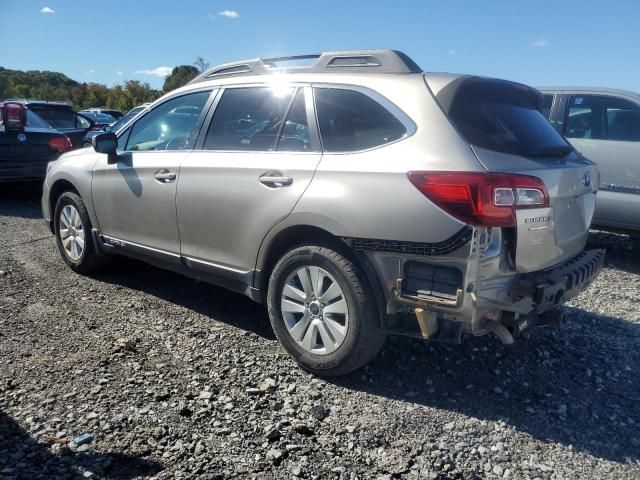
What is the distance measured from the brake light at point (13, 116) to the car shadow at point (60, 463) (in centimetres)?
745

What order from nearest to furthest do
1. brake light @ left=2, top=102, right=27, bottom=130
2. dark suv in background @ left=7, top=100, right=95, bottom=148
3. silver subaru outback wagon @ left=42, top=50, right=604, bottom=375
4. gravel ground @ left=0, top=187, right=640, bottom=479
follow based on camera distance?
gravel ground @ left=0, top=187, right=640, bottom=479
silver subaru outback wagon @ left=42, top=50, right=604, bottom=375
brake light @ left=2, top=102, right=27, bottom=130
dark suv in background @ left=7, top=100, right=95, bottom=148

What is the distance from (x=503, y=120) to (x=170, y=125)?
8.69 feet

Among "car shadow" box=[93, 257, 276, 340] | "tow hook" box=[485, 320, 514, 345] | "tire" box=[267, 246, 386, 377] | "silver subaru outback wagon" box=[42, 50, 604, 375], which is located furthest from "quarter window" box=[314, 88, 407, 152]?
"car shadow" box=[93, 257, 276, 340]

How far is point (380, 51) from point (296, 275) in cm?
150

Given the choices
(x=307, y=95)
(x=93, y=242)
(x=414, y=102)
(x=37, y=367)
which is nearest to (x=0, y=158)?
(x=93, y=242)

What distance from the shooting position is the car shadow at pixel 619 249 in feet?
21.4

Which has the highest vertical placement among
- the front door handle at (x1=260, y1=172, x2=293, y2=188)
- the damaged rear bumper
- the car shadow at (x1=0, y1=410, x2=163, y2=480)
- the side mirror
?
the side mirror

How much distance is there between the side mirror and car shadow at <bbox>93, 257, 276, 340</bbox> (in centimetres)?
113

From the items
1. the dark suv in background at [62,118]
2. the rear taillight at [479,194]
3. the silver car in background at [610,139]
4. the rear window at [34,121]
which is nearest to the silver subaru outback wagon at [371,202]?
the rear taillight at [479,194]

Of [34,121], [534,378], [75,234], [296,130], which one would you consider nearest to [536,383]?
[534,378]

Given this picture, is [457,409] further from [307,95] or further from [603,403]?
[307,95]

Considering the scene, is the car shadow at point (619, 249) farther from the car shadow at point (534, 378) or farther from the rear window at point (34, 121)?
the rear window at point (34, 121)

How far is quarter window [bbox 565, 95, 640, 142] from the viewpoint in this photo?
6.43 meters

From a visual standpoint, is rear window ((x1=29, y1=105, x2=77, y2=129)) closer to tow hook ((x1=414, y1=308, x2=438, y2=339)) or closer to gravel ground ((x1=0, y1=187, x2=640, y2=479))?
gravel ground ((x1=0, y1=187, x2=640, y2=479))
